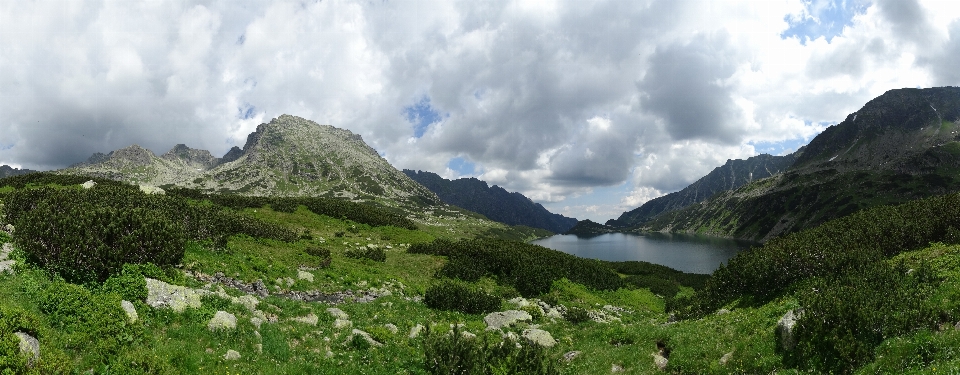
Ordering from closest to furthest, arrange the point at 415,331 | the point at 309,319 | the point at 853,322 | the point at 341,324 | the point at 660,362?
the point at 853,322, the point at 660,362, the point at 309,319, the point at 341,324, the point at 415,331

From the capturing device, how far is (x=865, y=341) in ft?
44.8

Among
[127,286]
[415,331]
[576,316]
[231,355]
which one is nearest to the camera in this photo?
[231,355]

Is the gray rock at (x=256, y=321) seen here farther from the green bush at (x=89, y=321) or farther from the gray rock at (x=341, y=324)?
the green bush at (x=89, y=321)

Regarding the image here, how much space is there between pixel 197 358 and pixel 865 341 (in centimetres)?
2145

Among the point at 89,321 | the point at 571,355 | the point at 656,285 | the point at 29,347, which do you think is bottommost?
the point at 656,285

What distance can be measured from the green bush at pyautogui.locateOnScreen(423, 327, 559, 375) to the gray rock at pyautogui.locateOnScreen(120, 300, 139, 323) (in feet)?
31.2

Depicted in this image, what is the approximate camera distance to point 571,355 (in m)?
20.3

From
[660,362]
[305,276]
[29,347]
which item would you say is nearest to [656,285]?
[660,362]

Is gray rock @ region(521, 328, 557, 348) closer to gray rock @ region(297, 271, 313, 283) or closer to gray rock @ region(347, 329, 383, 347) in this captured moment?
gray rock @ region(347, 329, 383, 347)

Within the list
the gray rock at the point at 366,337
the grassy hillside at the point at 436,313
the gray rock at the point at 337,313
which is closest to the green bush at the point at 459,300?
the grassy hillside at the point at 436,313

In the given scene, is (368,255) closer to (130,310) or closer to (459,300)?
(459,300)

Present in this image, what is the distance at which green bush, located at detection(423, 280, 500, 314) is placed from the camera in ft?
86.7

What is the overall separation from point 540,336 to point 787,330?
10.9 meters

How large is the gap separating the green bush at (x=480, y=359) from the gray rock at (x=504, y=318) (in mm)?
8424
